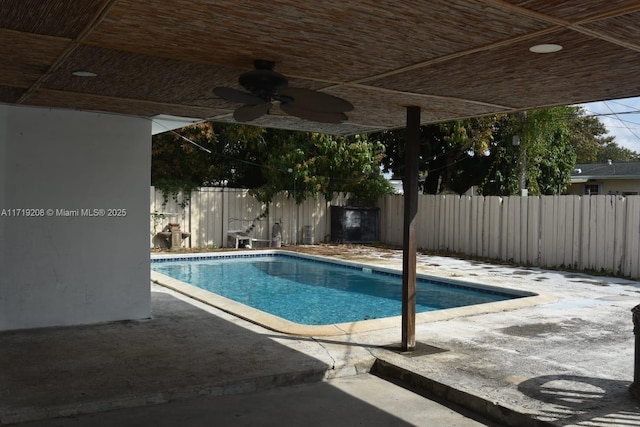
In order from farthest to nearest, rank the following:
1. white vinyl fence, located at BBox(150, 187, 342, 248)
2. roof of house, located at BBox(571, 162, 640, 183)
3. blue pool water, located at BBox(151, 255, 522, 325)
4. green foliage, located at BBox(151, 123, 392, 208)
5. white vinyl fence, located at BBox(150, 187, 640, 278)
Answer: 1. roof of house, located at BBox(571, 162, 640, 183)
2. green foliage, located at BBox(151, 123, 392, 208)
3. white vinyl fence, located at BBox(150, 187, 342, 248)
4. white vinyl fence, located at BBox(150, 187, 640, 278)
5. blue pool water, located at BBox(151, 255, 522, 325)

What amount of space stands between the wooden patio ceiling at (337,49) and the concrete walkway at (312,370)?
7.45 ft

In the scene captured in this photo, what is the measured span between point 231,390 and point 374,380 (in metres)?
1.22

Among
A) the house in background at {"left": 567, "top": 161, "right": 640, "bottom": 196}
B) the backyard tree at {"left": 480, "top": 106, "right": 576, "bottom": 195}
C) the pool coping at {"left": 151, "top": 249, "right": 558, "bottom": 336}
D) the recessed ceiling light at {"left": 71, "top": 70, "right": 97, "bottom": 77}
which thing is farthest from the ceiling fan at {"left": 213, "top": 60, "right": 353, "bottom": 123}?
the house in background at {"left": 567, "top": 161, "right": 640, "bottom": 196}

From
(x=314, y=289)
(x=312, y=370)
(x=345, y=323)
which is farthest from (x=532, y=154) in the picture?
(x=312, y=370)

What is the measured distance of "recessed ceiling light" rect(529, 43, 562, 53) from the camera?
3.26 metres

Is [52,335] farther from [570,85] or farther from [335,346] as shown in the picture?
[570,85]

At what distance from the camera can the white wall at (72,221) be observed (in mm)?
5832

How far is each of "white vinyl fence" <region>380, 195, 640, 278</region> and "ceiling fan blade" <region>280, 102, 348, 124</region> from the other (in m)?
8.79

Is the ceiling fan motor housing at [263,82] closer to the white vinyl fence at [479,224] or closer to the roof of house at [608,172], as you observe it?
the white vinyl fence at [479,224]

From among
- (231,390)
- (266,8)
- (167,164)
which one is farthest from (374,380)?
(167,164)

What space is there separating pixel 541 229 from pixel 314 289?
5.53 metres

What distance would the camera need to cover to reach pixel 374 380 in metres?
4.80

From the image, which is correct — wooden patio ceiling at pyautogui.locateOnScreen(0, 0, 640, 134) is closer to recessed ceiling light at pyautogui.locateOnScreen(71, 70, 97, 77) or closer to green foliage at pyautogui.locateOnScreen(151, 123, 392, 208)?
recessed ceiling light at pyautogui.locateOnScreen(71, 70, 97, 77)

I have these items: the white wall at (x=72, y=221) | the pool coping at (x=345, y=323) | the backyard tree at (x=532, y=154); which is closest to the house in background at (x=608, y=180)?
the backyard tree at (x=532, y=154)
